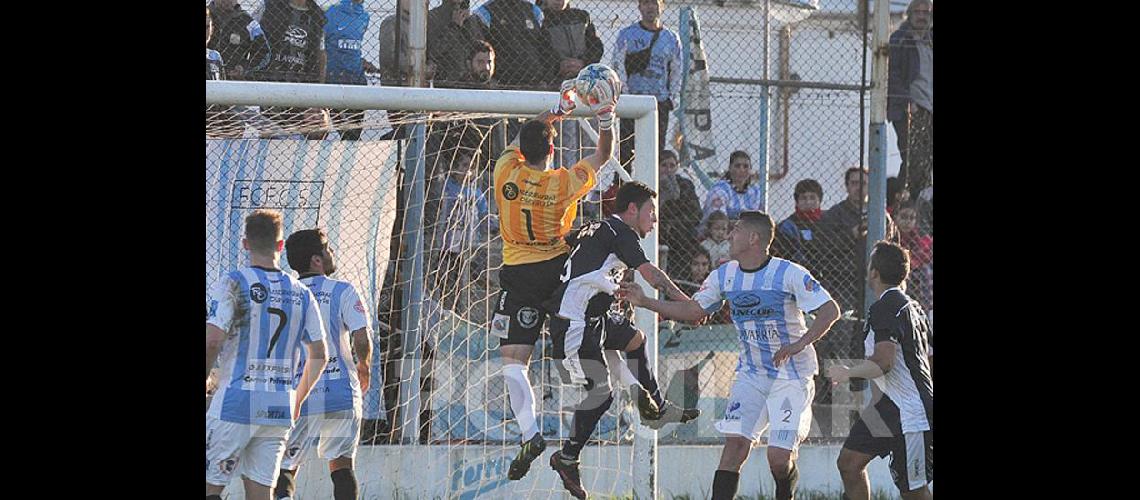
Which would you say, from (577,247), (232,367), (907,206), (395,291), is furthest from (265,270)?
(907,206)

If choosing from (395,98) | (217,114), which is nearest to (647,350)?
(395,98)

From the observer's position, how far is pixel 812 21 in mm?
11242

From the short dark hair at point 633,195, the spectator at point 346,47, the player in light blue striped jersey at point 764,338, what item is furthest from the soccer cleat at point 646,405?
the spectator at point 346,47

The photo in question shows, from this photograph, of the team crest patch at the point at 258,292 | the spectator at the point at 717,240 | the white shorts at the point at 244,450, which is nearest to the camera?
the white shorts at the point at 244,450

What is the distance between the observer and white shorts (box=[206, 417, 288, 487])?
24.9 feet

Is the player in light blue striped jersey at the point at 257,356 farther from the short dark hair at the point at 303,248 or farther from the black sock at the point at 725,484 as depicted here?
the black sock at the point at 725,484

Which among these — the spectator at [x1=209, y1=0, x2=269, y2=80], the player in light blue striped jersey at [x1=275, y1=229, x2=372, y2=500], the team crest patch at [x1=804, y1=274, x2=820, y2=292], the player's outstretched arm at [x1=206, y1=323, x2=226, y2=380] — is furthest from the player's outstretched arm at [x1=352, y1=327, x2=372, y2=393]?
the team crest patch at [x1=804, y1=274, x2=820, y2=292]

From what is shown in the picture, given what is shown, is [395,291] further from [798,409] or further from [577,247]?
[798,409]

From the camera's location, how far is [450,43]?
30.8 ft

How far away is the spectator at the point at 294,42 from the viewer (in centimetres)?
919

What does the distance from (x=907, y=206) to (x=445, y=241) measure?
3.24 meters

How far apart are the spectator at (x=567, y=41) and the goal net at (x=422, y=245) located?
1.21ft

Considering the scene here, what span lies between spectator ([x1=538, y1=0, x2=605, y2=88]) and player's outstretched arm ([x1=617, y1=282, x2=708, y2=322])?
1773mm

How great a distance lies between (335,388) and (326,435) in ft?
0.94
